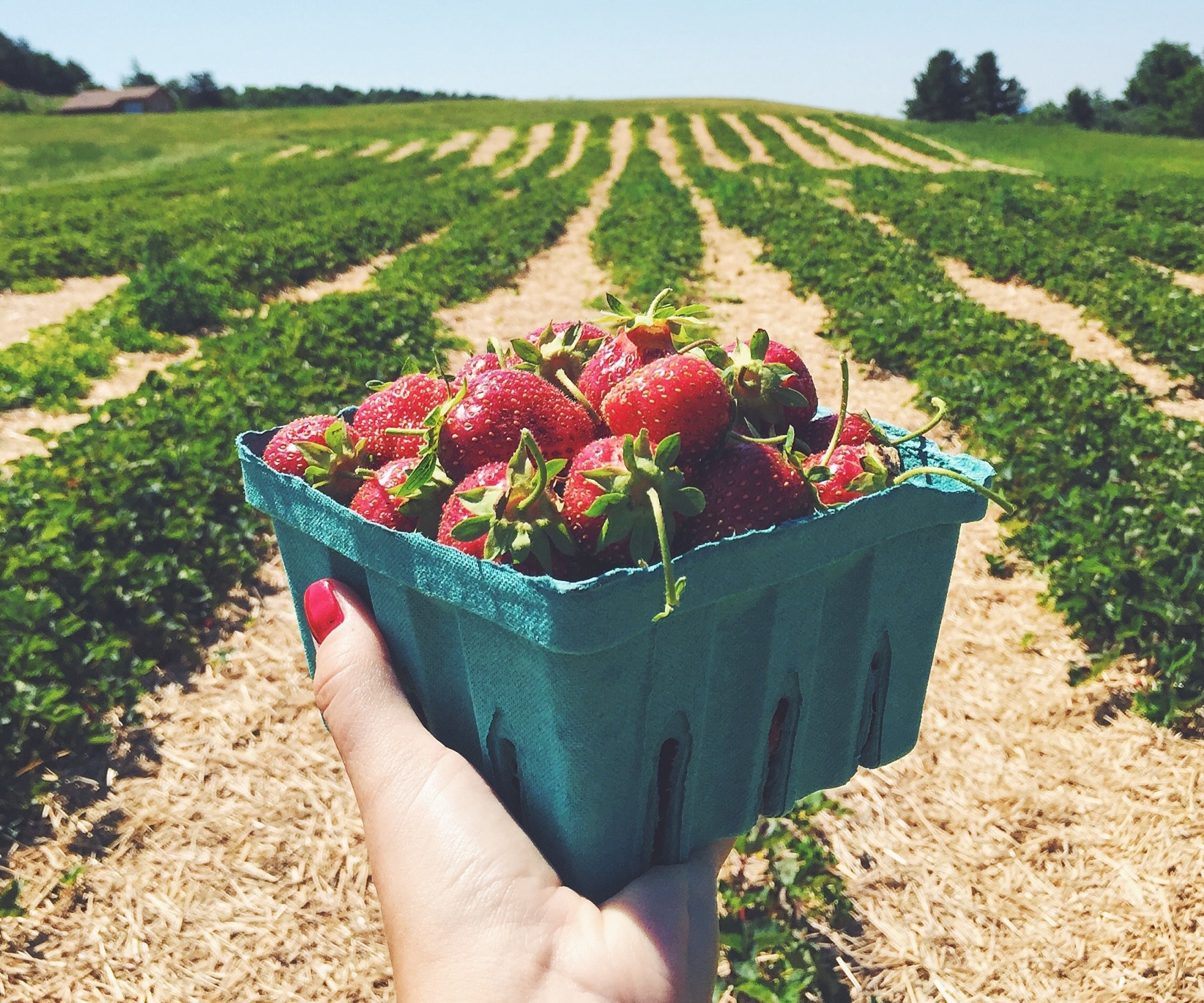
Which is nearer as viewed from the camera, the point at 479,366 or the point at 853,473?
the point at 853,473

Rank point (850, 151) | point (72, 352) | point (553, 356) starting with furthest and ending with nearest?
point (850, 151) → point (72, 352) → point (553, 356)

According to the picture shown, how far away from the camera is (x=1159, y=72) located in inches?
3076

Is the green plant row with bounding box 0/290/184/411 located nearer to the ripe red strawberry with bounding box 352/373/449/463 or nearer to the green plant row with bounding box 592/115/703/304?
the green plant row with bounding box 592/115/703/304

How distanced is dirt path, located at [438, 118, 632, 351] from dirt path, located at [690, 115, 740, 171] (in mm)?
16442

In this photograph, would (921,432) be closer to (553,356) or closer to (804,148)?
(553,356)

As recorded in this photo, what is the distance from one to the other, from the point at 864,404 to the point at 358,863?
20.2 feet

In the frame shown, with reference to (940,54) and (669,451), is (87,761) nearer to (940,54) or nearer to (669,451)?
(669,451)

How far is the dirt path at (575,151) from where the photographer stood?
3450 cm

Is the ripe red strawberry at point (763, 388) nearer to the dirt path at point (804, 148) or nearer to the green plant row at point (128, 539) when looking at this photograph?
the green plant row at point (128, 539)

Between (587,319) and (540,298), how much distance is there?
41.3 inches

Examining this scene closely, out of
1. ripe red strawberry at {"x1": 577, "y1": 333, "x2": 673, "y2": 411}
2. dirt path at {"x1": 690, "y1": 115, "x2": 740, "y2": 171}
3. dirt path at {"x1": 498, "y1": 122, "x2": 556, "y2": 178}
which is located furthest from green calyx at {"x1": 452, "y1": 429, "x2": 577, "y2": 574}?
dirt path at {"x1": 498, "y1": 122, "x2": 556, "y2": 178}

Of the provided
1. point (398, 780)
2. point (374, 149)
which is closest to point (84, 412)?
point (398, 780)

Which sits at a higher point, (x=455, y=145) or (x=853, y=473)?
(x=853, y=473)

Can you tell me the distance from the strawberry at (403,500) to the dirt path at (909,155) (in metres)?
34.6
